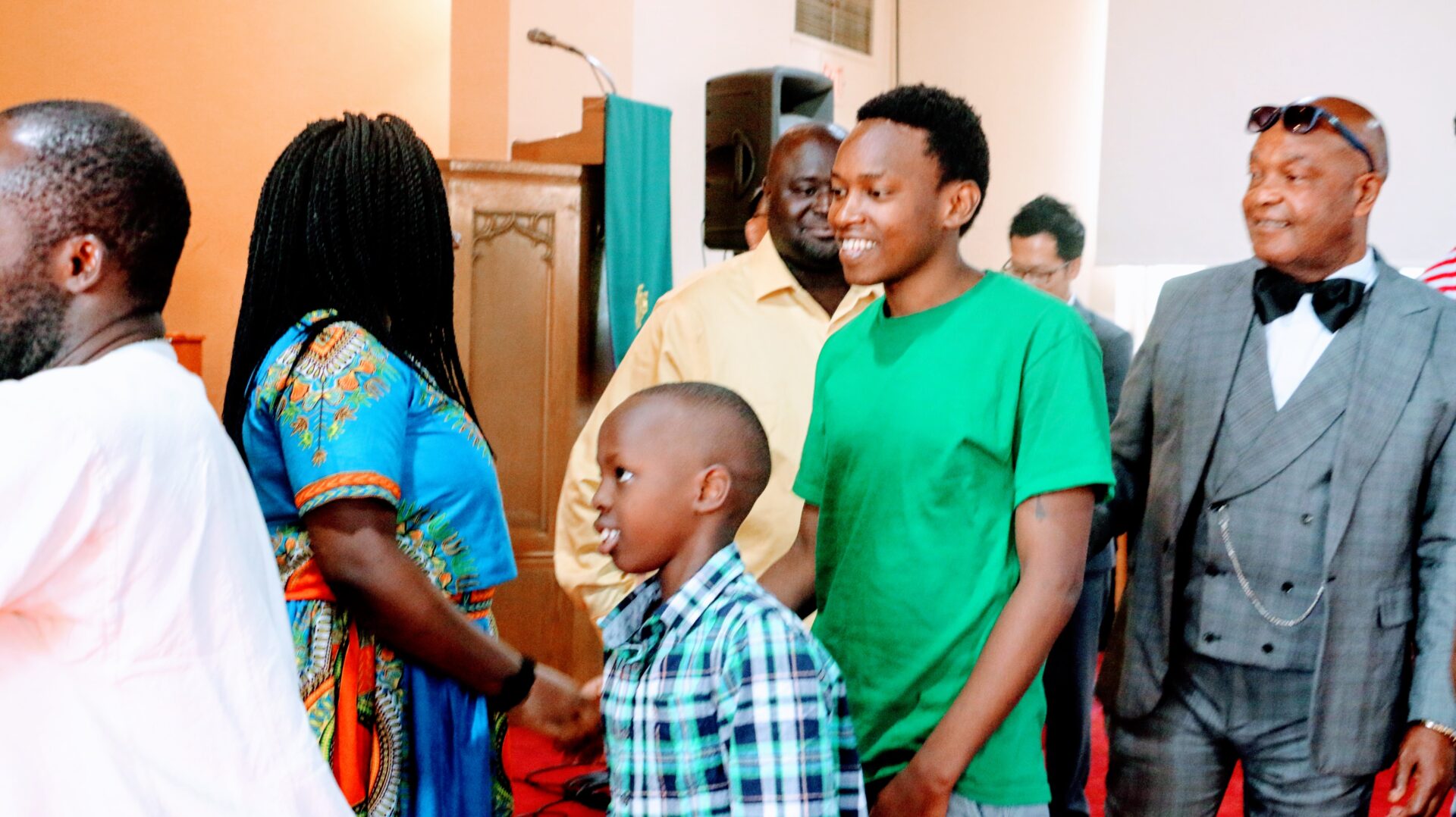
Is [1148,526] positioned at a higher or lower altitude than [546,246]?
lower

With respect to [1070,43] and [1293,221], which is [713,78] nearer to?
[1070,43]

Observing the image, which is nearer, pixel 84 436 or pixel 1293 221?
pixel 84 436

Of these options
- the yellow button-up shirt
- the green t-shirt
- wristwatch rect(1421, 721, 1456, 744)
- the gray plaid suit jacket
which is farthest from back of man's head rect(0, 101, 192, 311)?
wristwatch rect(1421, 721, 1456, 744)

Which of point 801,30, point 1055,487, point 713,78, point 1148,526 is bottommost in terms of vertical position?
point 1148,526

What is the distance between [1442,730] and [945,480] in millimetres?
881

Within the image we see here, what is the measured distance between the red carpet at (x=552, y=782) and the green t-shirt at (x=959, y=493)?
2.30 meters

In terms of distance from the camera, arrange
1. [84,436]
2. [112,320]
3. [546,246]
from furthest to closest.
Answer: [546,246], [112,320], [84,436]

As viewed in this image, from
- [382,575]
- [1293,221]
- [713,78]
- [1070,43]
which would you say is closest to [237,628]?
[382,575]

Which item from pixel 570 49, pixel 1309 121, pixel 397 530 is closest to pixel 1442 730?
pixel 1309 121

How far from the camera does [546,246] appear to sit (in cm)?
479

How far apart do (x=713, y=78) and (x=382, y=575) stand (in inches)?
177

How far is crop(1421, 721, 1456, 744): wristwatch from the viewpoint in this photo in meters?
1.87

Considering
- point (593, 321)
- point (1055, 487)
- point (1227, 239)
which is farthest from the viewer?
point (1227, 239)

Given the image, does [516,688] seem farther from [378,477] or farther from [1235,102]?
[1235,102]
